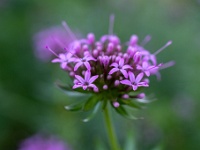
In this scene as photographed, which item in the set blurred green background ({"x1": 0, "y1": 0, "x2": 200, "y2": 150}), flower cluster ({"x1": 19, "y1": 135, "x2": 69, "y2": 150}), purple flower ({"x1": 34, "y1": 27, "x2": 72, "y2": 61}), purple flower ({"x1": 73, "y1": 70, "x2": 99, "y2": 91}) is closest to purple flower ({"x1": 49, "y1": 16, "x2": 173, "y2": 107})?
purple flower ({"x1": 73, "y1": 70, "x2": 99, "y2": 91})

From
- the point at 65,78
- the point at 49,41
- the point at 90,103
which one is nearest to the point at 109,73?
the point at 90,103

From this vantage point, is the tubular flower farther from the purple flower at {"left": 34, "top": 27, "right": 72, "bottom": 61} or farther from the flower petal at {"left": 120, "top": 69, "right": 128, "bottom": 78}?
the purple flower at {"left": 34, "top": 27, "right": 72, "bottom": 61}

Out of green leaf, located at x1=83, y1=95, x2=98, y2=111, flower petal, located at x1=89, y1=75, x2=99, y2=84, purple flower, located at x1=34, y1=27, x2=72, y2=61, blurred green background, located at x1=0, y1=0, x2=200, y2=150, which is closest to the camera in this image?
flower petal, located at x1=89, y1=75, x2=99, y2=84

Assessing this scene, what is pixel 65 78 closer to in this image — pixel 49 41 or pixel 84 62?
pixel 49 41

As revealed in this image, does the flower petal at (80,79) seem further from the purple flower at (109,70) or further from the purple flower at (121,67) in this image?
the purple flower at (121,67)

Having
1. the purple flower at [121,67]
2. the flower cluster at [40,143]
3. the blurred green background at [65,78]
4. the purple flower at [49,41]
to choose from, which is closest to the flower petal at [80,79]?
the purple flower at [121,67]

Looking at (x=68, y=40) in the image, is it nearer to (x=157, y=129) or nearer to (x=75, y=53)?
(x=157, y=129)

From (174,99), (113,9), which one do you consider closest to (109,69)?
(174,99)
